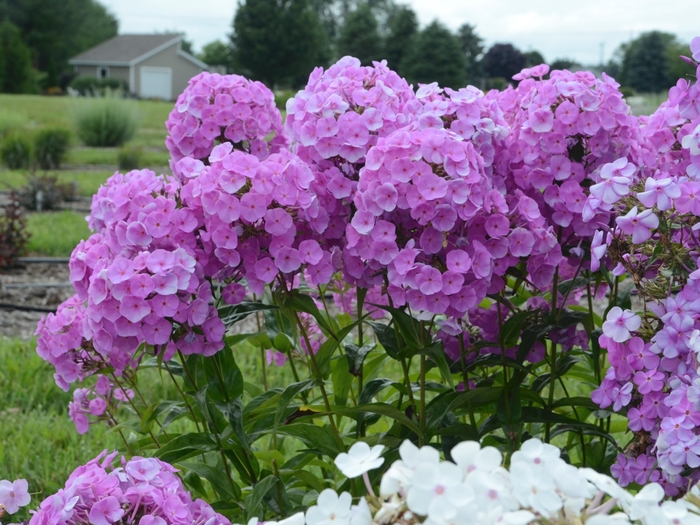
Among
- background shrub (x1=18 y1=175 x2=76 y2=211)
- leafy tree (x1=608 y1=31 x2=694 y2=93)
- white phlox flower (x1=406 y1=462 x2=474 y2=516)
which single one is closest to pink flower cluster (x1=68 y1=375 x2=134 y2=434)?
white phlox flower (x1=406 y1=462 x2=474 y2=516)

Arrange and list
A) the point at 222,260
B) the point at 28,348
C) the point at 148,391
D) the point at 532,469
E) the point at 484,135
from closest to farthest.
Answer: the point at 532,469 < the point at 222,260 < the point at 484,135 < the point at 148,391 < the point at 28,348

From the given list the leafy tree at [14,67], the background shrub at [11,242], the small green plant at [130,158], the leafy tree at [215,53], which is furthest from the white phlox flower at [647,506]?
the leafy tree at [215,53]

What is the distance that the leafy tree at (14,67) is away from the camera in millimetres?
35781

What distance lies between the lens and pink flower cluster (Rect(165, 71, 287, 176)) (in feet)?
6.12

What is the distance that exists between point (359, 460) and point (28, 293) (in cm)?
466

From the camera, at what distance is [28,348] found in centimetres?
386

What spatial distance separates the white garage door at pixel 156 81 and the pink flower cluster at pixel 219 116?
152 ft

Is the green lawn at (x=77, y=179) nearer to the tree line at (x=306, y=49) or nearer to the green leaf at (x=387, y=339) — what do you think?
the green leaf at (x=387, y=339)

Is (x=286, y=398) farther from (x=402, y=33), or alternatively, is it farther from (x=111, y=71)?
(x=111, y=71)

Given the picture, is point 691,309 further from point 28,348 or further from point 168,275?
point 28,348

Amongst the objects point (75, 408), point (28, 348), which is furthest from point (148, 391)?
point (75, 408)

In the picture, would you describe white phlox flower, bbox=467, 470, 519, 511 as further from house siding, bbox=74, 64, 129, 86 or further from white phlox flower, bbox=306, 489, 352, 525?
house siding, bbox=74, 64, 129, 86

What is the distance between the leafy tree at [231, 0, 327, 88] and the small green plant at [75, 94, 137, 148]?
87.1ft

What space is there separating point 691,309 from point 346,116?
2.17 ft
